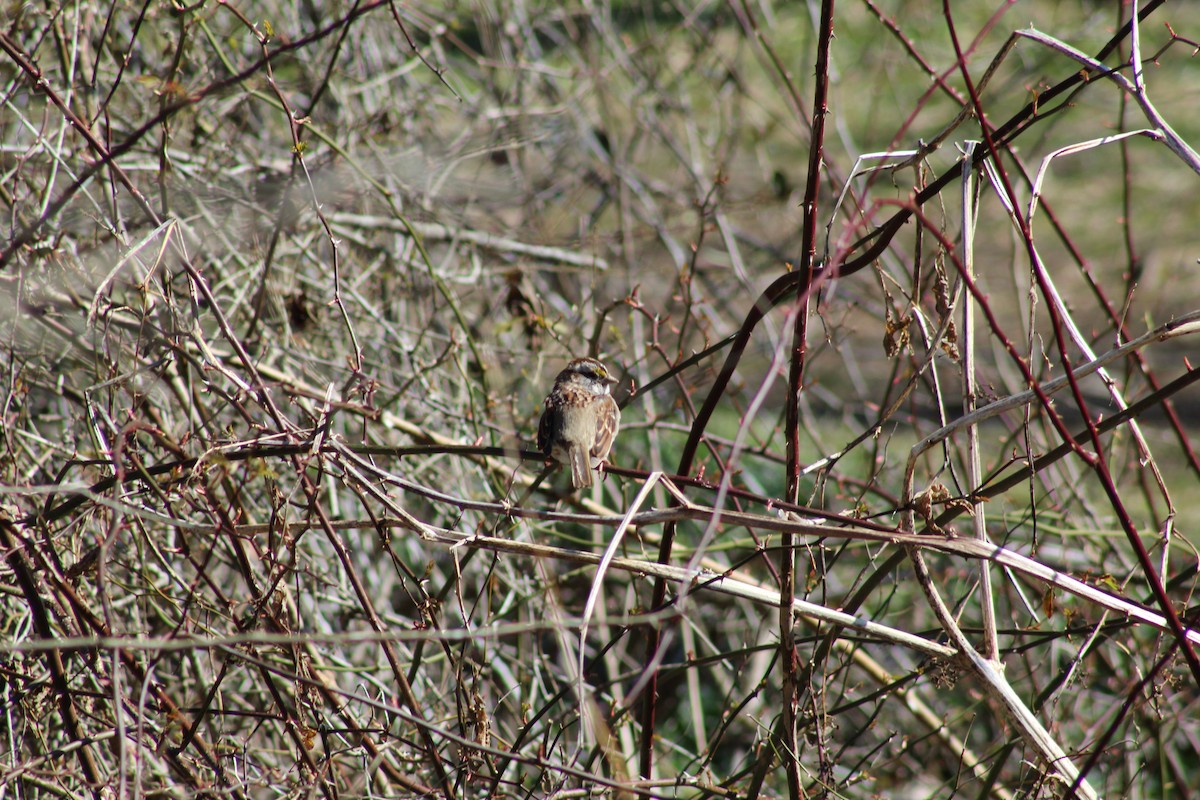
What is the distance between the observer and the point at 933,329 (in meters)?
2.67

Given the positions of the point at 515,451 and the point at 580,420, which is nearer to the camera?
the point at 515,451

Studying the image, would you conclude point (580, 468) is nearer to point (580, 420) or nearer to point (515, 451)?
point (580, 420)

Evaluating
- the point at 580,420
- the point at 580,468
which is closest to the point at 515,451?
the point at 580,468

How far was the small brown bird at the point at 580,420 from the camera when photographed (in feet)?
12.1

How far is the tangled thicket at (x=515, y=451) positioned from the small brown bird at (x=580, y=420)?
7.2 inches

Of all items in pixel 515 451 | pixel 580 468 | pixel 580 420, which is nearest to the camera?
pixel 515 451

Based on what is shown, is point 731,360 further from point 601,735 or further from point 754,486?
point 754,486

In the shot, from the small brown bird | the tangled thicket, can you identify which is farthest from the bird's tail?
the tangled thicket

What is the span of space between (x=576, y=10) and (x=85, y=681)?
453 cm

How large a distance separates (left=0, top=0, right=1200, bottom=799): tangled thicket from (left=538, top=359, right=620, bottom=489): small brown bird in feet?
0.60

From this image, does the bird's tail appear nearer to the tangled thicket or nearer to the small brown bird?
the small brown bird

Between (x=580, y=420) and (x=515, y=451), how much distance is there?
1650 millimetres

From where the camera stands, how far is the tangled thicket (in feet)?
7.56

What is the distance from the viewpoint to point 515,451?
223 centimetres
